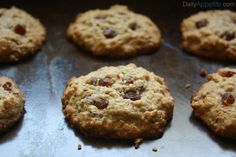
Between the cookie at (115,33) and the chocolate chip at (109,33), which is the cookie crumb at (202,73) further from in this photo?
the chocolate chip at (109,33)

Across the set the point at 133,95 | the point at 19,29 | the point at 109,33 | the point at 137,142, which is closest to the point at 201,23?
the point at 109,33

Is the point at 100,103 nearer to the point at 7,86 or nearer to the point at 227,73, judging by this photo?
the point at 7,86

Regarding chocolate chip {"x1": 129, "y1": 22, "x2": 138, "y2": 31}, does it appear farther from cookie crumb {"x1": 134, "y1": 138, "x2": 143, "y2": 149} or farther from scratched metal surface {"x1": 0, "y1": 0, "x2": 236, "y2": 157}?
cookie crumb {"x1": 134, "y1": 138, "x2": 143, "y2": 149}

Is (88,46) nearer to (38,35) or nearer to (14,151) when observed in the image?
(38,35)

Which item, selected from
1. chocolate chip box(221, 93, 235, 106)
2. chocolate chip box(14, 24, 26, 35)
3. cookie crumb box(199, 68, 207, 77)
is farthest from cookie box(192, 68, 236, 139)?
chocolate chip box(14, 24, 26, 35)

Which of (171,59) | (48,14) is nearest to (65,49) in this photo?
(48,14)
